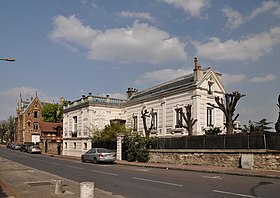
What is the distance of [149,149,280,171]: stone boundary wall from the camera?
19.3 m

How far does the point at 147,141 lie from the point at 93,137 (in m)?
12.3

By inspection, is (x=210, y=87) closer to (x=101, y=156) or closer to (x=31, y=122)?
(x=101, y=156)

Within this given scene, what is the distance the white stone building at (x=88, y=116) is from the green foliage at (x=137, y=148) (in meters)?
11.3

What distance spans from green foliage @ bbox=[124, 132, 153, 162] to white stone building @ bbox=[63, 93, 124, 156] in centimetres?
1132

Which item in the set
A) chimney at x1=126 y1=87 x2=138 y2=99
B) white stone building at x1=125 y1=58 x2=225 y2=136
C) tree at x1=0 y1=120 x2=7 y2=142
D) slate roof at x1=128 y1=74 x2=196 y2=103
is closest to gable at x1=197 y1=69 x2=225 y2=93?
white stone building at x1=125 y1=58 x2=225 y2=136

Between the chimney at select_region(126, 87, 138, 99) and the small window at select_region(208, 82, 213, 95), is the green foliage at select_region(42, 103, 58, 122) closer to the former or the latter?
the chimney at select_region(126, 87, 138, 99)

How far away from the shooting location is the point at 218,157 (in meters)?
22.4

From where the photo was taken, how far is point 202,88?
30.5 metres

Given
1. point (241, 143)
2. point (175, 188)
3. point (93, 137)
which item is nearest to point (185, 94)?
point (241, 143)

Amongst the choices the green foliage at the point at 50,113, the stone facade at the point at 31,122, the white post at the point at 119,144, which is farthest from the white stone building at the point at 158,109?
the stone facade at the point at 31,122

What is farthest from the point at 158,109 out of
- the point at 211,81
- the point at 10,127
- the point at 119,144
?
the point at 10,127

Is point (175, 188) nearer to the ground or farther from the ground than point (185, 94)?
nearer to the ground

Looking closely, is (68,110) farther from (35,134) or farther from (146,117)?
(35,134)

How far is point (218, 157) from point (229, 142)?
1365 mm
